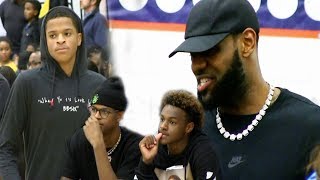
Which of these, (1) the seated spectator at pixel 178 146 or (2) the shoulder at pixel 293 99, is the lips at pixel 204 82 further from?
(1) the seated spectator at pixel 178 146

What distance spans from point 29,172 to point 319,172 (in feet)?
9.23

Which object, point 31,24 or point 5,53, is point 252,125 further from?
point 31,24

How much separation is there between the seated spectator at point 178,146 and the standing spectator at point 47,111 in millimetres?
668

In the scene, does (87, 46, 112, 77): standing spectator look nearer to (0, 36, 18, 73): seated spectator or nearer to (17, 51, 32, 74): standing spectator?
(17, 51, 32, 74): standing spectator

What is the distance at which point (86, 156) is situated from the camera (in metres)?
4.53

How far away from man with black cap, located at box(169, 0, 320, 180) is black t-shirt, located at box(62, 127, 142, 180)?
2.14 metres

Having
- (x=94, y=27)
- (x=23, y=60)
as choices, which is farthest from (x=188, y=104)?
(x=23, y=60)

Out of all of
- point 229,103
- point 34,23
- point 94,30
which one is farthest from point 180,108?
point 34,23

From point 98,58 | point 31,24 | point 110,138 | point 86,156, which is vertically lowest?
point 86,156

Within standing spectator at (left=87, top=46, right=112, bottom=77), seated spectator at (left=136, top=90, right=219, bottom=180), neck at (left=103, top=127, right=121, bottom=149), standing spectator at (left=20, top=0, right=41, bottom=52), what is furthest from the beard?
standing spectator at (left=20, top=0, right=41, bottom=52)

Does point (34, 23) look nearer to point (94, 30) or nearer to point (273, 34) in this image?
point (94, 30)

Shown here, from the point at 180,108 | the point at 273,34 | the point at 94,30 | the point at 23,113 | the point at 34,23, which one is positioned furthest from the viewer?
the point at 34,23

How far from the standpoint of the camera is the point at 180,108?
4.20 metres

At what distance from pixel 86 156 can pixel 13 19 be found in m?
8.66
